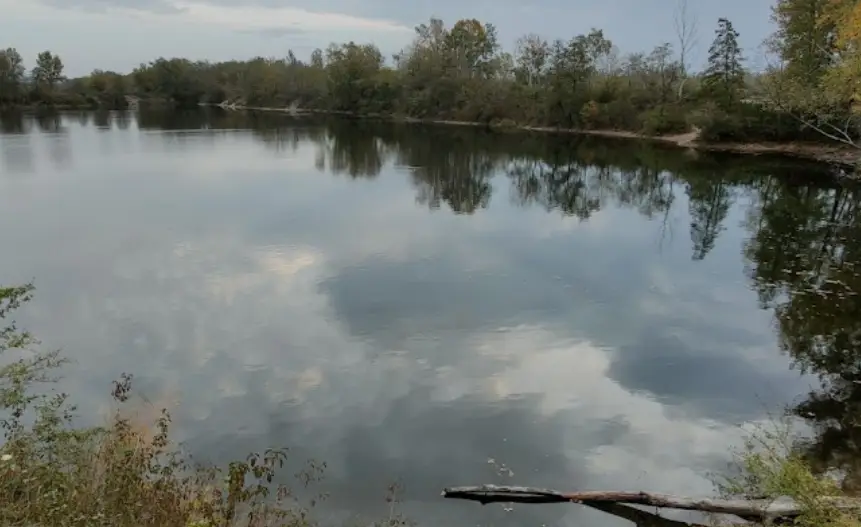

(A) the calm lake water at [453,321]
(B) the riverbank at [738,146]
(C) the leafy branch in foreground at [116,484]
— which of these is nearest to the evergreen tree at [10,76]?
(B) the riverbank at [738,146]

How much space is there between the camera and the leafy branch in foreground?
5.67 meters

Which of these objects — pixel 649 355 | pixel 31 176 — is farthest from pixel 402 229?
pixel 31 176

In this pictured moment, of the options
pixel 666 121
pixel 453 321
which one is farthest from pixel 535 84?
pixel 453 321

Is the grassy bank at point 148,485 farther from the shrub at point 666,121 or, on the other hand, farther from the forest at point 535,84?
the shrub at point 666,121

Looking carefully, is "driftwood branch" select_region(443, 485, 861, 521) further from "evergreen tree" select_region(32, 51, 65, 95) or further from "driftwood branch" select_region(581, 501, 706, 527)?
"evergreen tree" select_region(32, 51, 65, 95)

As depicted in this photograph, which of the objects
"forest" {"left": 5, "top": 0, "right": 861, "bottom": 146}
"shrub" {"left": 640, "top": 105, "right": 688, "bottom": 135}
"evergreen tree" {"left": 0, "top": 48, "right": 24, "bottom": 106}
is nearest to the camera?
"forest" {"left": 5, "top": 0, "right": 861, "bottom": 146}

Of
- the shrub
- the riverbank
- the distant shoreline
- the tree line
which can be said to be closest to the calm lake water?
the tree line

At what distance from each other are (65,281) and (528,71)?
215ft

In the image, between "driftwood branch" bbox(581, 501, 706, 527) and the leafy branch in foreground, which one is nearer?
the leafy branch in foreground

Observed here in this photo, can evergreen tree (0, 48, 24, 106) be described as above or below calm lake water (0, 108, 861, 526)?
above

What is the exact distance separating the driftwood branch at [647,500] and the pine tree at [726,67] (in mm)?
48062

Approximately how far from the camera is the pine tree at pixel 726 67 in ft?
165

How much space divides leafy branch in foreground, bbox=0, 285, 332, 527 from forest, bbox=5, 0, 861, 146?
52.9 ft

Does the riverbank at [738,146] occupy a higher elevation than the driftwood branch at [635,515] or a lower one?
higher
